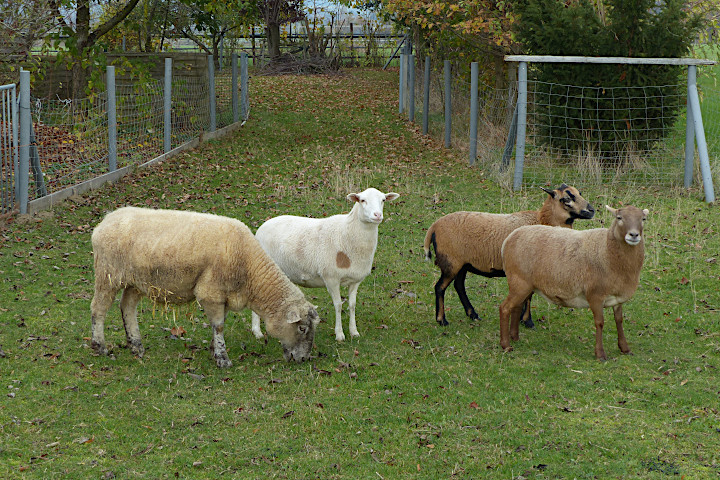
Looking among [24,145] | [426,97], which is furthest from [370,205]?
[426,97]

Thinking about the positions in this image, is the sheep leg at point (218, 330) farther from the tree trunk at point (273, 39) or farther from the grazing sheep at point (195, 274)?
the tree trunk at point (273, 39)

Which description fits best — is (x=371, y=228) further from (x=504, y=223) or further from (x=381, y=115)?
A: (x=381, y=115)

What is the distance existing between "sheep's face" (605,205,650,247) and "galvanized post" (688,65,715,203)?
7.13 m

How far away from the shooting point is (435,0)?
17.7 metres

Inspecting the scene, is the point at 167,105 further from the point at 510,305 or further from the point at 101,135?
the point at 510,305

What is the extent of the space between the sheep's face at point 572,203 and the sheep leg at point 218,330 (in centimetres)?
383

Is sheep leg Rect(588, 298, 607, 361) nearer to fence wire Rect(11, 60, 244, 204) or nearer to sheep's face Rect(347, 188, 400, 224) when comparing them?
sheep's face Rect(347, 188, 400, 224)

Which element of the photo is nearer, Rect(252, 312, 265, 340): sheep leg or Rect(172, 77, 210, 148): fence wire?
Rect(252, 312, 265, 340): sheep leg

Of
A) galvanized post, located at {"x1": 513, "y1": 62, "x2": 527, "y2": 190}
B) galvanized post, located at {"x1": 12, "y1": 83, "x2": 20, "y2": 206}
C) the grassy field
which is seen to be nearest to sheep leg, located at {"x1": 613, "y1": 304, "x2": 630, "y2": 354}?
the grassy field

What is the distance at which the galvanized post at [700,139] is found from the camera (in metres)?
13.4

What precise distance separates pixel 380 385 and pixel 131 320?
256cm

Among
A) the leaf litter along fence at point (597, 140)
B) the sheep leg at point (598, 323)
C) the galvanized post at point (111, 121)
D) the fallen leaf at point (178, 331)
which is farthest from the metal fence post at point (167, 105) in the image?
the sheep leg at point (598, 323)

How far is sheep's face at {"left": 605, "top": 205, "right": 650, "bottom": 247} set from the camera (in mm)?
6820

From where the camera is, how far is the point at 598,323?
7195mm
